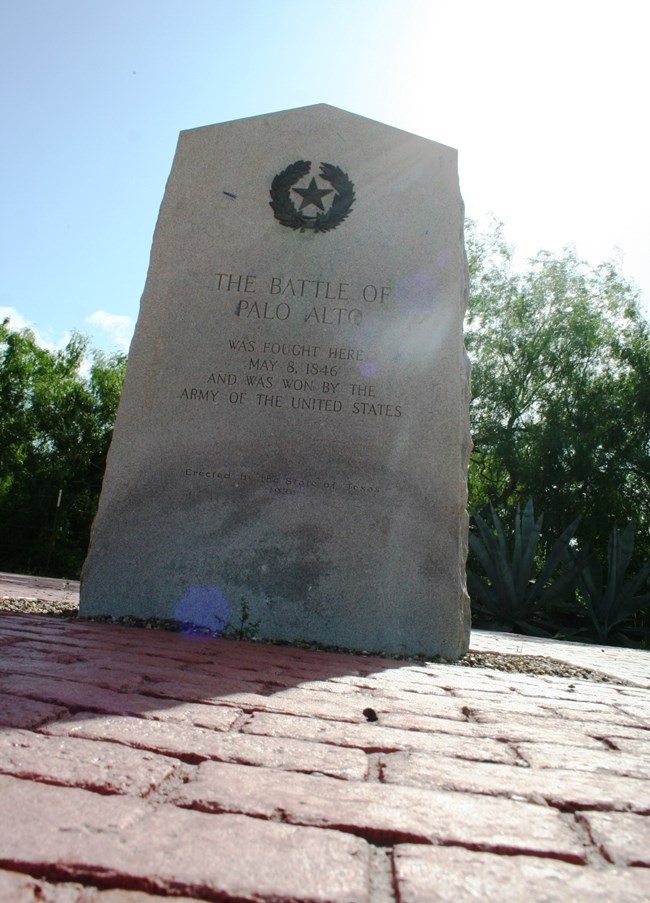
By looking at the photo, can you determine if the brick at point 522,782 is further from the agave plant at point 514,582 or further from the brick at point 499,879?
the agave plant at point 514,582

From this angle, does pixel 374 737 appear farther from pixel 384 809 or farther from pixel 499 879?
pixel 499 879

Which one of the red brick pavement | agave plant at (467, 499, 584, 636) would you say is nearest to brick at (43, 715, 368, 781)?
the red brick pavement

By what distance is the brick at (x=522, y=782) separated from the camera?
114 cm

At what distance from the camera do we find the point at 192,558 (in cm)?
359

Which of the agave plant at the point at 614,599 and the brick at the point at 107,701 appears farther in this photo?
the agave plant at the point at 614,599

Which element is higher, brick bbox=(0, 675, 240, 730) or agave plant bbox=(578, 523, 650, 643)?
agave plant bbox=(578, 523, 650, 643)

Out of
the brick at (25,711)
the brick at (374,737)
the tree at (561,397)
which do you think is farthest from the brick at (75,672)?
A: the tree at (561,397)

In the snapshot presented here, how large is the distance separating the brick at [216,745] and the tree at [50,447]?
14478 mm

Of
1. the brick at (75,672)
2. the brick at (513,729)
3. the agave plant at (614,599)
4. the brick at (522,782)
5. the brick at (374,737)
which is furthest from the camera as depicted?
the agave plant at (614,599)

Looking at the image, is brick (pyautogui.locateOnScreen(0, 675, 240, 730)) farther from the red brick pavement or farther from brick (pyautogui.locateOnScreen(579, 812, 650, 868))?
brick (pyautogui.locateOnScreen(579, 812, 650, 868))

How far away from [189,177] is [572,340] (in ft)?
44.4

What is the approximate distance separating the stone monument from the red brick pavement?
4.69ft

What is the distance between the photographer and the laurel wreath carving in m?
4.05

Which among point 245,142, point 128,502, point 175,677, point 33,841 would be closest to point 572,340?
point 245,142
